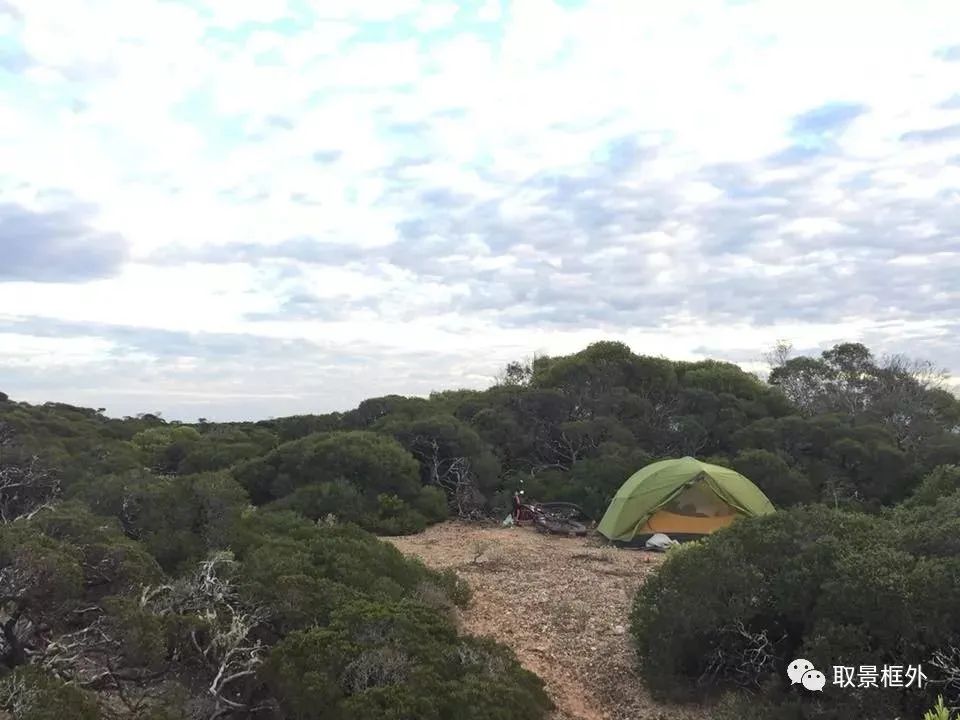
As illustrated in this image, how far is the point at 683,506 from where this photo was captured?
1273 centimetres

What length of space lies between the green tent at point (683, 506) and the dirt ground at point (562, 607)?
2.17 feet

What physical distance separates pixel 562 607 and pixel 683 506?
15.5 ft

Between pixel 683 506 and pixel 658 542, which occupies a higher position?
pixel 683 506

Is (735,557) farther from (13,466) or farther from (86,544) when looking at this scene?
(13,466)

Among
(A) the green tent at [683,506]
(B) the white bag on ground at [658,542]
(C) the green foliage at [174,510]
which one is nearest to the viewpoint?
(C) the green foliage at [174,510]

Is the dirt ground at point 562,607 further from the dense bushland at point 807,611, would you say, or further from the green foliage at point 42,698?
the green foliage at point 42,698

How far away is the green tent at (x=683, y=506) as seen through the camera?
41.4 feet

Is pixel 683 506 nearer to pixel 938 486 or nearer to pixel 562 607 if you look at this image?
pixel 938 486

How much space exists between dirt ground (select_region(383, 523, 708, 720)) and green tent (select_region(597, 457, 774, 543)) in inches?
26.0

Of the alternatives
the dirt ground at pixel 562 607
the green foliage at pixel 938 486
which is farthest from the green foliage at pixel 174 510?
the green foliage at pixel 938 486

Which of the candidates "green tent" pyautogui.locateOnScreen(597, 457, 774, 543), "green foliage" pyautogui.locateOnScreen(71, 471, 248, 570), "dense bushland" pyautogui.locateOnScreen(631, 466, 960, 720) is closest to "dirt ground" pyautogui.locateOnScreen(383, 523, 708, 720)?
"dense bushland" pyautogui.locateOnScreen(631, 466, 960, 720)

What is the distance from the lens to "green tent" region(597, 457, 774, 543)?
12625mm

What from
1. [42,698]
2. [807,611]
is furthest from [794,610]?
[42,698]

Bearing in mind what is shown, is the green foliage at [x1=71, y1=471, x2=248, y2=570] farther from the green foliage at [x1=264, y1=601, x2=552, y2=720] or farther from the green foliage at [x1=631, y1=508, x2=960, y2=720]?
the green foliage at [x1=631, y1=508, x2=960, y2=720]
